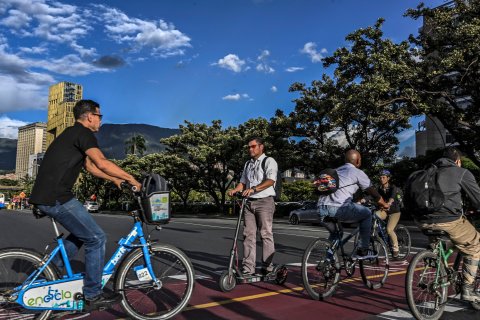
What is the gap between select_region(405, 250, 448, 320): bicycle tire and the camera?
4.00 metres

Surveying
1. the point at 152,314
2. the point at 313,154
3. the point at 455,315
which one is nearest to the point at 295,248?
the point at 455,315

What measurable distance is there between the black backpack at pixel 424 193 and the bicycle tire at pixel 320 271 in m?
1.13

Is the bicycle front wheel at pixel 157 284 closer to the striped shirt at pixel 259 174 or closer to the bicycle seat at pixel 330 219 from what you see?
the striped shirt at pixel 259 174

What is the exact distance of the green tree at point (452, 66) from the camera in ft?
58.3

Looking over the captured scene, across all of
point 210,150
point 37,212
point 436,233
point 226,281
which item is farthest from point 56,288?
point 210,150

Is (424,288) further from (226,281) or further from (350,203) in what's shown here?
(226,281)

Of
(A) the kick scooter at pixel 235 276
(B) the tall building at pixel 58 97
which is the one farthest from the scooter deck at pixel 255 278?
(B) the tall building at pixel 58 97

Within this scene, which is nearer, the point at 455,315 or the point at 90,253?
the point at 90,253

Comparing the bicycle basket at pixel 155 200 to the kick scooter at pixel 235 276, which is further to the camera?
the kick scooter at pixel 235 276

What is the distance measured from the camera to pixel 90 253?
12.1 feet

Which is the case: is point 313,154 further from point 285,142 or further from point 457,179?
point 457,179

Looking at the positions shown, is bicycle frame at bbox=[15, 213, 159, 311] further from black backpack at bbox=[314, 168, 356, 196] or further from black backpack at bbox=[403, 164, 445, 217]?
black backpack at bbox=[403, 164, 445, 217]

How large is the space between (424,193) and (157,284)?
8.70 ft

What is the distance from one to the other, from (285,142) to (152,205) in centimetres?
2543
